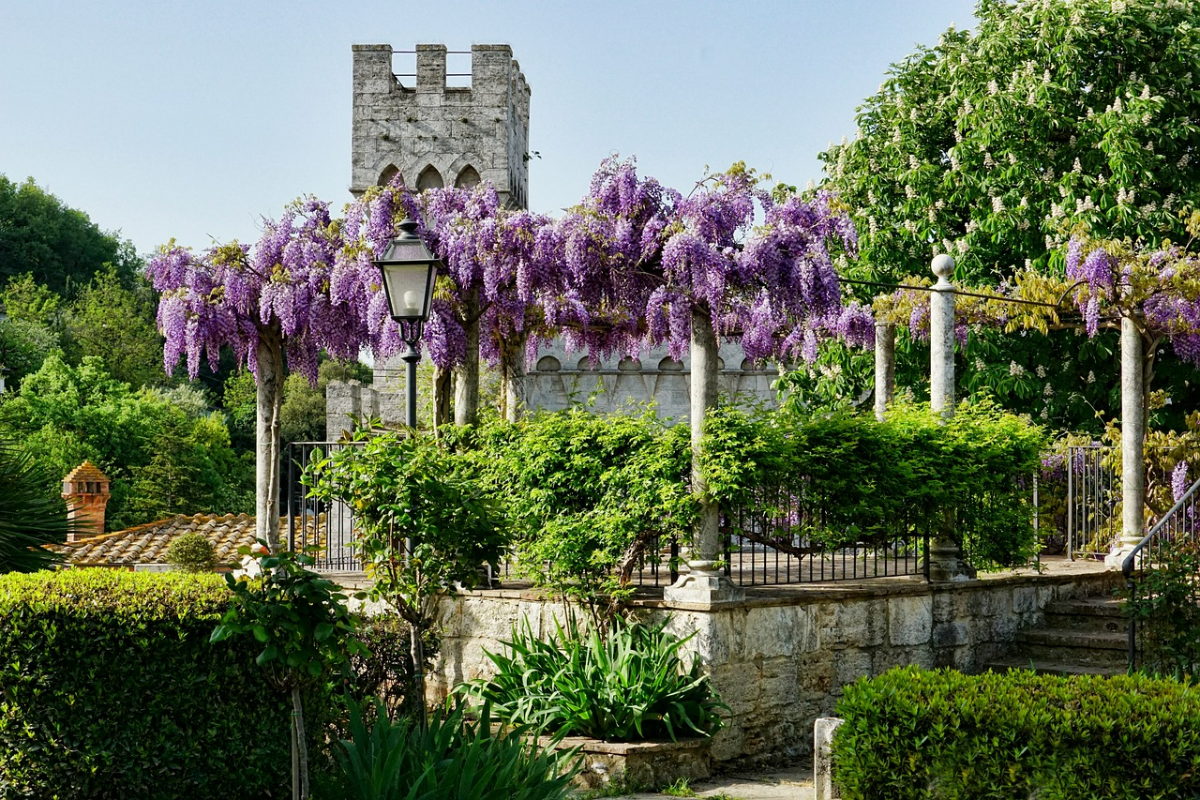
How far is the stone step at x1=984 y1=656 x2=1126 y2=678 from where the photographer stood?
9.17 m

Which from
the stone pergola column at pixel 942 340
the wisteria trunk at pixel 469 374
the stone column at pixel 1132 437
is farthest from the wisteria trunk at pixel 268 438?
the stone column at pixel 1132 437

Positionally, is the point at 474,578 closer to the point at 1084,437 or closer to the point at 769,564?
the point at 769,564

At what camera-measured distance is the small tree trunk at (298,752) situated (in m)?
5.31

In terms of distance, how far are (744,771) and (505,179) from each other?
44.7ft

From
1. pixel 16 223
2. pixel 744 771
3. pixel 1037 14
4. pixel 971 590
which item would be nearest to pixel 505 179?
pixel 1037 14

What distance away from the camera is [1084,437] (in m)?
13.8

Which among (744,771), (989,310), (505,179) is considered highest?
(505,179)

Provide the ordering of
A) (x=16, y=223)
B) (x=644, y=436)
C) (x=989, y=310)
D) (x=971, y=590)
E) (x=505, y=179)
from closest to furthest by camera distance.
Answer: (x=644, y=436) → (x=971, y=590) → (x=989, y=310) → (x=505, y=179) → (x=16, y=223)

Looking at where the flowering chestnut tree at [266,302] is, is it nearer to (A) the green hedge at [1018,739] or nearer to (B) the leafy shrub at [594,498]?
(B) the leafy shrub at [594,498]

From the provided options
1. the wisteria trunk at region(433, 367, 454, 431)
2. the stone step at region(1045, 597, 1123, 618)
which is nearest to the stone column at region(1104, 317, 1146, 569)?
the stone step at region(1045, 597, 1123, 618)

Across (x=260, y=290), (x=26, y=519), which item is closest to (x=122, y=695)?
(x=26, y=519)

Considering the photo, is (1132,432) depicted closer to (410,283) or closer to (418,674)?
(410,283)

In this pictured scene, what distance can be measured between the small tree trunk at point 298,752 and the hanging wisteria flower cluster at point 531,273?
14.0 feet

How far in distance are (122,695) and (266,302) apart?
587 cm
